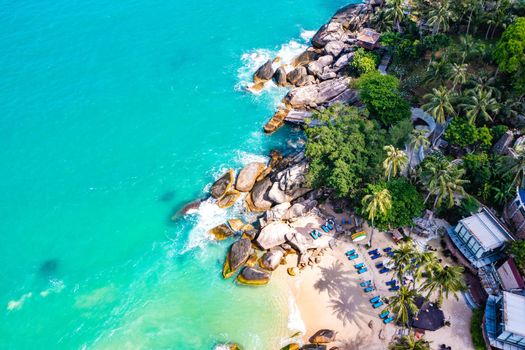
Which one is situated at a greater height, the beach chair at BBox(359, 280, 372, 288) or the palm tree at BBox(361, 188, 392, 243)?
the palm tree at BBox(361, 188, 392, 243)

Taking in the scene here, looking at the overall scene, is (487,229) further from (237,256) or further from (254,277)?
(237,256)

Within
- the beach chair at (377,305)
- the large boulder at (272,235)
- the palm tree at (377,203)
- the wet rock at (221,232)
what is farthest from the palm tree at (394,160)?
the wet rock at (221,232)

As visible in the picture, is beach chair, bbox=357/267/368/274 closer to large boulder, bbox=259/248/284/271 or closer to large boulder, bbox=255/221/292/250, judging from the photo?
large boulder, bbox=259/248/284/271

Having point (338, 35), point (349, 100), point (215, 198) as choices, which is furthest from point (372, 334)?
point (338, 35)

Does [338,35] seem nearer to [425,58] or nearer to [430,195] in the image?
[425,58]

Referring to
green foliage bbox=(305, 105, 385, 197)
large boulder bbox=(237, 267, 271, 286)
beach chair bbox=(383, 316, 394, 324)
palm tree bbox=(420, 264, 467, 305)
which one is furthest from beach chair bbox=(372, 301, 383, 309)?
green foliage bbox=(305, 105, 385, 197)

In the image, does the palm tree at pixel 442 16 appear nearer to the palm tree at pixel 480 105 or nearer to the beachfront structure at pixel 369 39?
the beachfront structure at pixel 369 39
